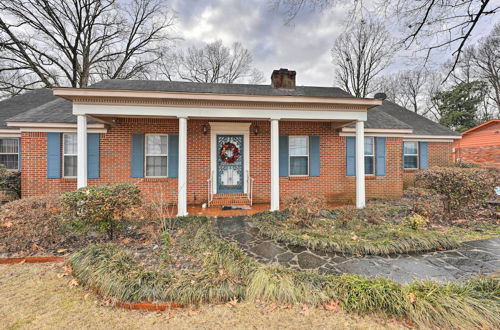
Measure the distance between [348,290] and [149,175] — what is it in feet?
22.6

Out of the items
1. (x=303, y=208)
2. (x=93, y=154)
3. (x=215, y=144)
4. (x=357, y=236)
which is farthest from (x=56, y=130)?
(x=357, y=236)

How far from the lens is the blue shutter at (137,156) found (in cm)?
717

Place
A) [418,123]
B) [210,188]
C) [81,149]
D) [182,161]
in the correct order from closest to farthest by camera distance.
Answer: [81,149] < [182,161] < [210,188] < [418,123]

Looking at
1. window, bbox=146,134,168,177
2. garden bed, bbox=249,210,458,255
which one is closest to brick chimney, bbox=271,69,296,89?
window, bbox=146,134,168,177

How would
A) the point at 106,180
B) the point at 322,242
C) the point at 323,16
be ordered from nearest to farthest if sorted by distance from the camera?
the point at 322,242 < the point at 323,16 < the point at 106,180

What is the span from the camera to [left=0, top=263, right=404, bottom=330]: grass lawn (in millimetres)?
2273

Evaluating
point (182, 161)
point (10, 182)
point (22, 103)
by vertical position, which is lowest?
point (10, 182)

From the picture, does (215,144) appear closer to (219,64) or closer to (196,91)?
(196,91)

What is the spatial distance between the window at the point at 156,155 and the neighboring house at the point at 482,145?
702 inches

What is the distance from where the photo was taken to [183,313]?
2471mm

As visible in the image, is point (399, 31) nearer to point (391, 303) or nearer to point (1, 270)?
point (391, 303)

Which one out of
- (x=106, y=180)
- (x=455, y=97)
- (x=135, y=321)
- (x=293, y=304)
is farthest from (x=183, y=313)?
(x=455, y=97)

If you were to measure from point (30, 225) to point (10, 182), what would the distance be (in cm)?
495

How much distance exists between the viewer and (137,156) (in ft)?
23.6
